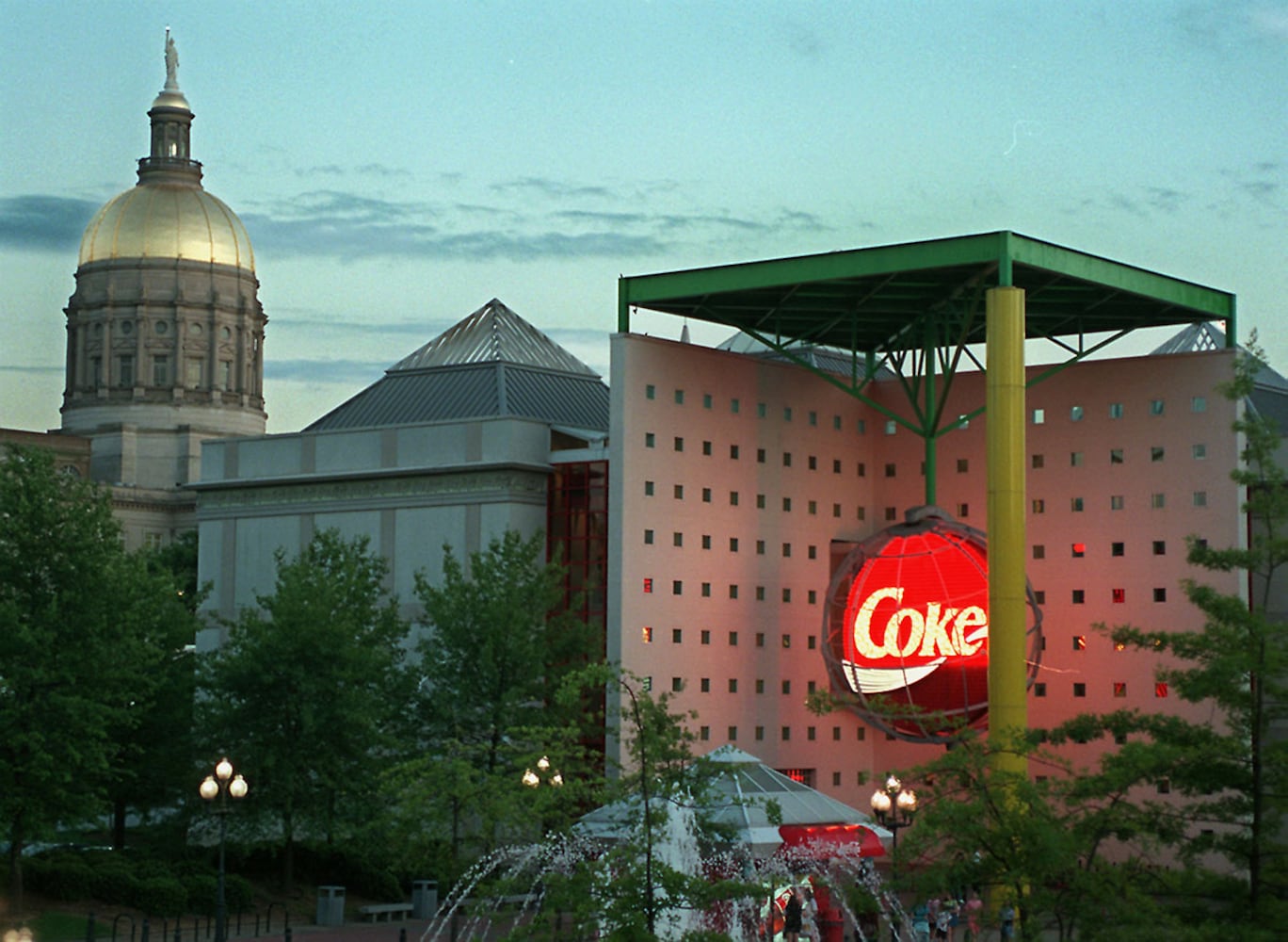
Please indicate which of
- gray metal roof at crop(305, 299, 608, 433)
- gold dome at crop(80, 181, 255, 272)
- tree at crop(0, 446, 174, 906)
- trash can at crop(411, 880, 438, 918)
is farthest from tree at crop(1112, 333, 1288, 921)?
gold dome at crop(80, 181, 255, 272)

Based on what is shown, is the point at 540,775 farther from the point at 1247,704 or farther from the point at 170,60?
the point at 170,60

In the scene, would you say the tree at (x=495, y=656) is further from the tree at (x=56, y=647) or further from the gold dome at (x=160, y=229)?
the gold dome at (x=160, y=229)

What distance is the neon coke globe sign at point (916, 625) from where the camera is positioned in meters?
65.2

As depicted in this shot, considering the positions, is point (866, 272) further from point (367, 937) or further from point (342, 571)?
point (367, 937)

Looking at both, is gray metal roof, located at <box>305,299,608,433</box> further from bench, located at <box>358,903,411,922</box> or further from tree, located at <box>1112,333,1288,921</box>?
tree, located at <box>1112,333,1288,921</box>

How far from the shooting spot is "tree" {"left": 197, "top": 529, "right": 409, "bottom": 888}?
57.3m

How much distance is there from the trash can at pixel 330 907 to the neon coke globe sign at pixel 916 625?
18016mm

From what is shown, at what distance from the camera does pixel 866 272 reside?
210 feet

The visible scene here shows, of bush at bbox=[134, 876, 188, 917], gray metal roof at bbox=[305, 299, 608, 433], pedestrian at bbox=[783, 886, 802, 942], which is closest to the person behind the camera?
pedestrian at bbox=[783, 886, 802, 942]

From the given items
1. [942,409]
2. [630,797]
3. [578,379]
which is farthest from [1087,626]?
[630,797]

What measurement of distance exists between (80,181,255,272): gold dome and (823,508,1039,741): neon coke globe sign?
108 meters

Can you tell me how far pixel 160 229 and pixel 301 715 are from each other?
116 metres

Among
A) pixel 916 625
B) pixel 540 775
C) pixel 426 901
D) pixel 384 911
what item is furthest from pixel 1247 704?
pixel 916 625

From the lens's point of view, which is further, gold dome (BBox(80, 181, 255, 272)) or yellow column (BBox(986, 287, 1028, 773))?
gold dome (BBox(80, 181, 255, 272))
